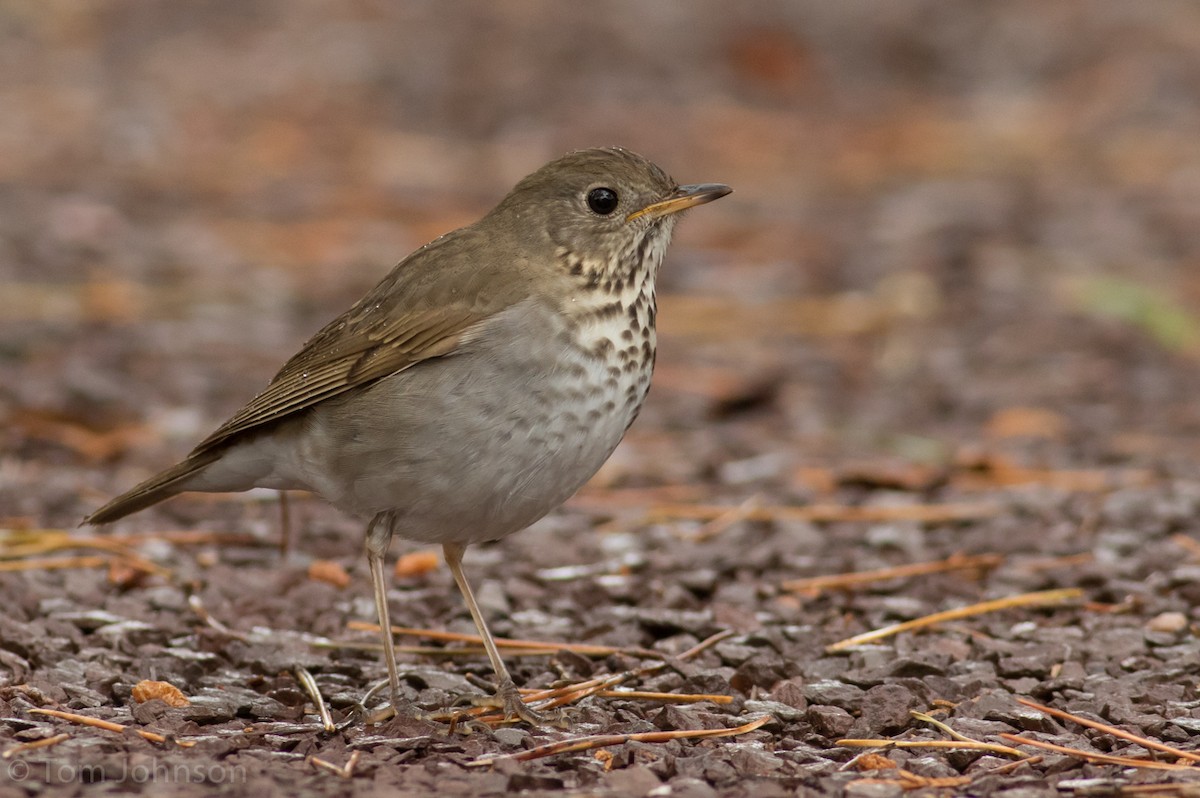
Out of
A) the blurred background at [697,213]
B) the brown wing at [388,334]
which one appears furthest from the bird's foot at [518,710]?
the blurred background at [697,213]

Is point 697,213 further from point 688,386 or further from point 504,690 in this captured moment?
point 504,690

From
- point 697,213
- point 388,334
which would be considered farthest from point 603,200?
point 697,213

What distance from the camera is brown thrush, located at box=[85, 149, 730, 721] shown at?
427 cm

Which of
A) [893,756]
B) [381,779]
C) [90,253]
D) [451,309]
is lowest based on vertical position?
[893,756]

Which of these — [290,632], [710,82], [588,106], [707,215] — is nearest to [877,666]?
[290,632]

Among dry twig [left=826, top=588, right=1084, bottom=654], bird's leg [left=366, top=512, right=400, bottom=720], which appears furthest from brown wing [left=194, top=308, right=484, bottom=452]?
dry twig [left=826, top=588, right=1084, bottom=654]

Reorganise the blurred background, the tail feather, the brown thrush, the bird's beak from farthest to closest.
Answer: the blurred background, the tail feather, the bird's beak, the brown thrush

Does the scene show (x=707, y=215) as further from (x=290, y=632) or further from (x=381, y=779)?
(x=381, y=779)

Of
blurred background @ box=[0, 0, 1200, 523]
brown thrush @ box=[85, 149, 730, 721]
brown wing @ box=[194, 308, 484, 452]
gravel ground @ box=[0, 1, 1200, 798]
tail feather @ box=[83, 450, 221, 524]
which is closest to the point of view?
gravel ground @ box=[0, 1, 1200, 798]

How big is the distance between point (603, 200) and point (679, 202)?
23cm

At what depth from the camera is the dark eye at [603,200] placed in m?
4.71

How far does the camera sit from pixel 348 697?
14.8 ft

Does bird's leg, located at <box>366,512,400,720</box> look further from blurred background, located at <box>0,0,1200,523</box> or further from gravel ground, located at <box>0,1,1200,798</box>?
blurred background, located at <box>0,0,1200,523</box>

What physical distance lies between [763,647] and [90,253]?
6.03 meters
